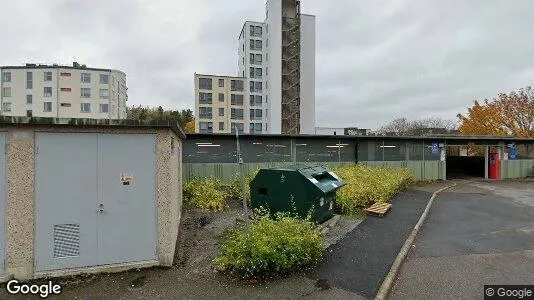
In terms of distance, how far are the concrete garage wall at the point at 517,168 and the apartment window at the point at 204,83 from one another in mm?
39063

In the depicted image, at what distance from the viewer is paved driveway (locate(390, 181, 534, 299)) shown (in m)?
4.71

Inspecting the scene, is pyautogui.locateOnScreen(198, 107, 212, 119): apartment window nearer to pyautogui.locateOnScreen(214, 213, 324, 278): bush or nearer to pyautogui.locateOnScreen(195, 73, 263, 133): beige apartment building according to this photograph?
pyautogui.locateOnScreen(195, 73, 263, 133): beige apartment building

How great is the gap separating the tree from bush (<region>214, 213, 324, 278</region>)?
109 feet

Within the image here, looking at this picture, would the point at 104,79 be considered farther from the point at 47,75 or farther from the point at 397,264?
the point at 397,264

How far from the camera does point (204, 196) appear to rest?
945 centimetres

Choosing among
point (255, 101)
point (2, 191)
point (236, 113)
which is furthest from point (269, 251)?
point (236, 113)

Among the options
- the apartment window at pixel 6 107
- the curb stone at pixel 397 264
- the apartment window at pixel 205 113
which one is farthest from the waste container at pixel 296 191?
the apartment window at pixel 6 107

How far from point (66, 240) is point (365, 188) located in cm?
838

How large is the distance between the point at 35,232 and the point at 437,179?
18984mm

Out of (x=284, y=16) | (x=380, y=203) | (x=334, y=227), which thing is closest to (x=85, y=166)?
(x=334, y=227)

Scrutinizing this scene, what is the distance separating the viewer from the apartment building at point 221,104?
158 ft

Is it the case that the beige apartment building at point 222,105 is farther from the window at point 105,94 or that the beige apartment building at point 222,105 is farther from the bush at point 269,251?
the bush at point 269,251

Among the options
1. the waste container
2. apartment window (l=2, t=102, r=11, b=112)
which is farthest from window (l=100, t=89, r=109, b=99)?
the waste container

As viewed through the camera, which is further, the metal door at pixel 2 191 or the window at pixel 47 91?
the window at pixel 47 91
